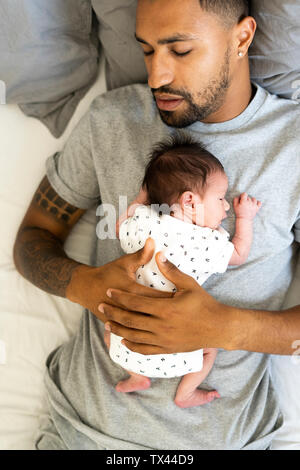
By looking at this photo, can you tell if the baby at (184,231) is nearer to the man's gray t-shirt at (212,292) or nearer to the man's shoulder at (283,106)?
the man's gray t-shirt at (212,292)

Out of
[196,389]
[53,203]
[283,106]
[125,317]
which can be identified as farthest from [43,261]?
[283,106]

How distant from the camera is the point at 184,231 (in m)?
1.25

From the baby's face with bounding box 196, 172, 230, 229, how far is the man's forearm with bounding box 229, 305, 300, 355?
0.26m

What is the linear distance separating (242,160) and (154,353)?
612 mm

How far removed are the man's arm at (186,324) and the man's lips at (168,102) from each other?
1.47 ft

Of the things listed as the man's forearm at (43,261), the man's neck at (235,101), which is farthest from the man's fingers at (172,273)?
the man's neck at (235,101)

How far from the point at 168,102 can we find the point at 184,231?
15.6 inches

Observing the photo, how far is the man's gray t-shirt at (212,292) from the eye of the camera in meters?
1.39

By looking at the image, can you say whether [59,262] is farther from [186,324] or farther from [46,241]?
[186,324]

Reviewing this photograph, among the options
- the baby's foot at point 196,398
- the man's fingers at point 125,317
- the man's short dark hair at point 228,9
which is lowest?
the baby's foot at point 196,398

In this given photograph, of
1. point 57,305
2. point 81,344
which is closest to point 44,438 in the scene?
point 81,344

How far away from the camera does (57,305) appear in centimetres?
170

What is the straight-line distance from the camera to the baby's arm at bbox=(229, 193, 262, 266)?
136 centimetres

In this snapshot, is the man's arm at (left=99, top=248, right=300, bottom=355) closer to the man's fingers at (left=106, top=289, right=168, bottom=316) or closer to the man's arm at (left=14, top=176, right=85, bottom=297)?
the man's fingers at (left=106, top=289, right=168, bottom=316)
